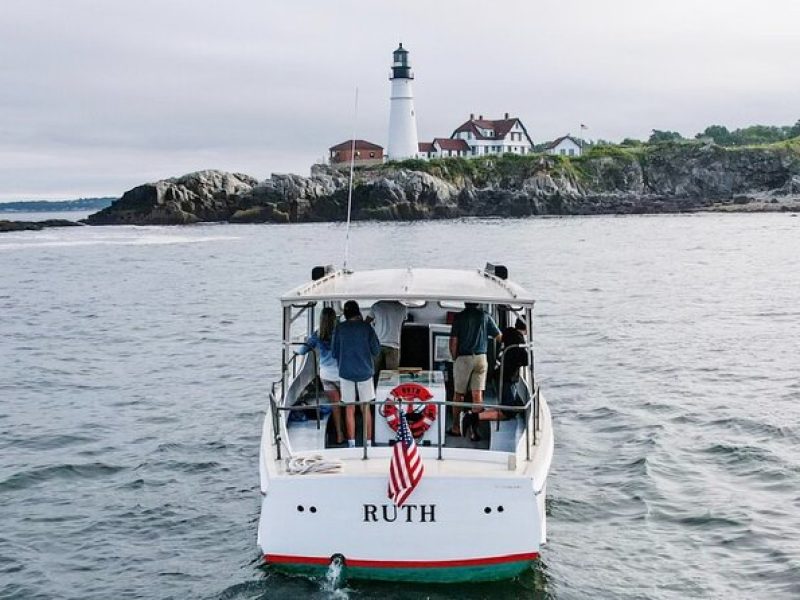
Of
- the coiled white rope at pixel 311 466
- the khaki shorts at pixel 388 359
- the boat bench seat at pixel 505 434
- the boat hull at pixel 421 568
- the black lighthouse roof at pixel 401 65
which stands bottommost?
the boat hull at pixel 421 568

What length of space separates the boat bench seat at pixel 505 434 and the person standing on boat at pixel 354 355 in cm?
158

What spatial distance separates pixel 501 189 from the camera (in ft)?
363

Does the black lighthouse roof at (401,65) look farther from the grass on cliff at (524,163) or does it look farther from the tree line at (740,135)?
the tree line at (740,135)

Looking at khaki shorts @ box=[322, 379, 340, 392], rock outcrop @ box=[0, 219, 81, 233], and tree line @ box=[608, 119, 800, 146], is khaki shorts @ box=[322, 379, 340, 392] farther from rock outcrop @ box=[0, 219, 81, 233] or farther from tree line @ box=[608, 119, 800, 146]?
tree line @ box=[608, 119, 800, 146]

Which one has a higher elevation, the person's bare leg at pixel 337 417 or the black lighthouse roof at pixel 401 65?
the black lighthouse roof at pixel 401 65

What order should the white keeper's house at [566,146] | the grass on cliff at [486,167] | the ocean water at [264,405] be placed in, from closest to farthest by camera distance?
the ocean water at [264,405] < the grass on cliff at [486,167] < the white keeper's house at [566,146]

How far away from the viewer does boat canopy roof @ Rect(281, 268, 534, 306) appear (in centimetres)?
1111

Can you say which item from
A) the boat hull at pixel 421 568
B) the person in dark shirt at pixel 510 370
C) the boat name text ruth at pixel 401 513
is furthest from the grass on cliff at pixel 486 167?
the boat name text ruth at pixel 401 513

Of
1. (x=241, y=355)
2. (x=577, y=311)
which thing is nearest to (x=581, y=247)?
(x=577, y=311)

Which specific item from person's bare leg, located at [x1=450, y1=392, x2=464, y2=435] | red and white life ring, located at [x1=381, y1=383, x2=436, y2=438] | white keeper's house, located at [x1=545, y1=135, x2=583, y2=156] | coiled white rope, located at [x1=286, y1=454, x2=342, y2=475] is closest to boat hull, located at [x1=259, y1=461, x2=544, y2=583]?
coiled white rope, located at [x1=286, y1=454, x2=342, y2=475]

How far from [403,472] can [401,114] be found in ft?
373

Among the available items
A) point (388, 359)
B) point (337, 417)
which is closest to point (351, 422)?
point (337, 417)

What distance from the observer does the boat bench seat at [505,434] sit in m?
12.0

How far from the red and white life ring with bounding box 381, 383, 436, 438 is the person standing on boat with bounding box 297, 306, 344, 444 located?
683mm
